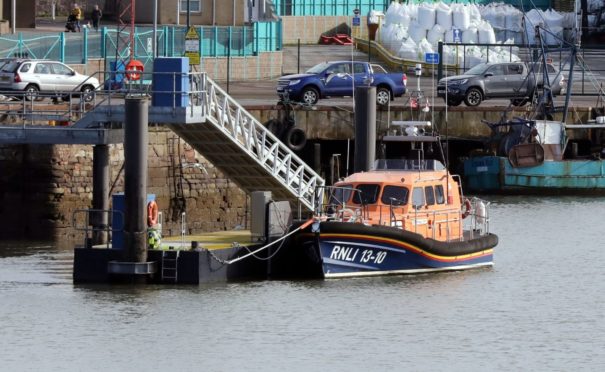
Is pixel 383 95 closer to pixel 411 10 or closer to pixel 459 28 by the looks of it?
pixel 459 28

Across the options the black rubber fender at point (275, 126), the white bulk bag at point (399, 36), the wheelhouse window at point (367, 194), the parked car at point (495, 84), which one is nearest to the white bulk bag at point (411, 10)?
the white bulk bag at point (399, 36)

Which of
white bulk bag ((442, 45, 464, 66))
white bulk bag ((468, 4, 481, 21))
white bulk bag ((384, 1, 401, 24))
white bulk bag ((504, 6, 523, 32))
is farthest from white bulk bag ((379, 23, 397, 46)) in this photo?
white bulk bag ((504, 6, 523, 32))

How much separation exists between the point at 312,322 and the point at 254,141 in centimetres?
802

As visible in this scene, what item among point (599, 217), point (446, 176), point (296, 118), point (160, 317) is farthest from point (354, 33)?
point (160, 317)

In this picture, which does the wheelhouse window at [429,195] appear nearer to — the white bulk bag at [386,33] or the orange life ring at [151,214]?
the orange life ring at [151,214]

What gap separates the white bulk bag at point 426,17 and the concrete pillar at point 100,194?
4468cm

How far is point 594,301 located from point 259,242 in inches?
258

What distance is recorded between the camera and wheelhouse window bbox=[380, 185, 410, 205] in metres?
41.2

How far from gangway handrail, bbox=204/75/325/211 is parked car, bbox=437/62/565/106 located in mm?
21158

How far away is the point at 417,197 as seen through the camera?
136 ft

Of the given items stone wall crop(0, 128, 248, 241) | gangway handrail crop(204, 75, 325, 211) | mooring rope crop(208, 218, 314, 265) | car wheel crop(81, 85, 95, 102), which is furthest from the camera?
stone wall crop(0, 128, 248, 241)

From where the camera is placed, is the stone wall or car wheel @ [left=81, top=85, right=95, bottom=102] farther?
the stone wall

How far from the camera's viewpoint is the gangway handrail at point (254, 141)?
141 ft

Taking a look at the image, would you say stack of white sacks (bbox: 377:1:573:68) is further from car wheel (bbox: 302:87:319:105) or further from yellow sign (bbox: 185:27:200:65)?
yellow sign (bbox: 185:27:200:65)
